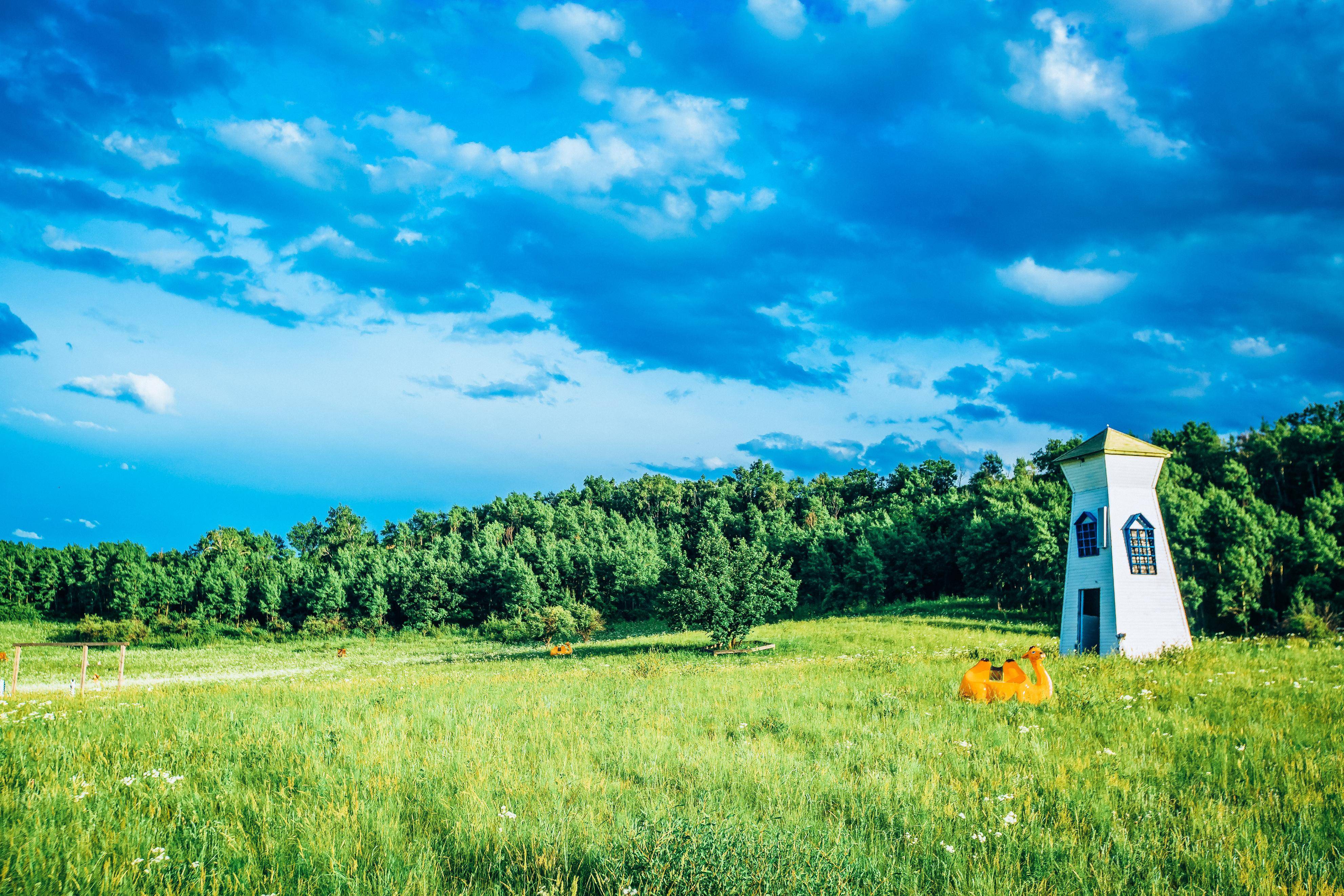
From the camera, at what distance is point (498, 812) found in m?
6.14

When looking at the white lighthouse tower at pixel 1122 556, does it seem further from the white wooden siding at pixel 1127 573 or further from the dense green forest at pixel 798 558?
the dense green forest at pixel 798 558

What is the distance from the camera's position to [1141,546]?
2205 cm

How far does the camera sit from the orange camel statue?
40.5 feet

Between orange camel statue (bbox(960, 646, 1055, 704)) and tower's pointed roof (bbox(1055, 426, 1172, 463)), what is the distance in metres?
12.1

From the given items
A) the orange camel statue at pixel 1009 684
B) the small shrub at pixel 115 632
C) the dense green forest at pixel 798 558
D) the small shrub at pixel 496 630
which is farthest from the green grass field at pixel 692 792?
the small shrub at pixel 115 632

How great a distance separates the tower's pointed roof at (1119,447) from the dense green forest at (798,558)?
13.7 metres

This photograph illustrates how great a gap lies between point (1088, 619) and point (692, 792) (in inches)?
885

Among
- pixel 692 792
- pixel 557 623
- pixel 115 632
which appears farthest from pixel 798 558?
pixel 692 792

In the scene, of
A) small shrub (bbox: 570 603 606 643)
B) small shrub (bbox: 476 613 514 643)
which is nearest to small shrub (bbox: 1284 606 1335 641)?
small shrub (bbox: 570 603 606 643)

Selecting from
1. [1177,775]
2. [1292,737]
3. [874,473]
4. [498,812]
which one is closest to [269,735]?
[498,812]

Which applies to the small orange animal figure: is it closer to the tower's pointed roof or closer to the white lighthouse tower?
the white lighthouse tower

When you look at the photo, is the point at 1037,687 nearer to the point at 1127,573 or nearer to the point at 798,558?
the point at 1127,573

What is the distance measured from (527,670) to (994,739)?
69.9 ft

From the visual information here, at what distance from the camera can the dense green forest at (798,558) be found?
40.2 m
